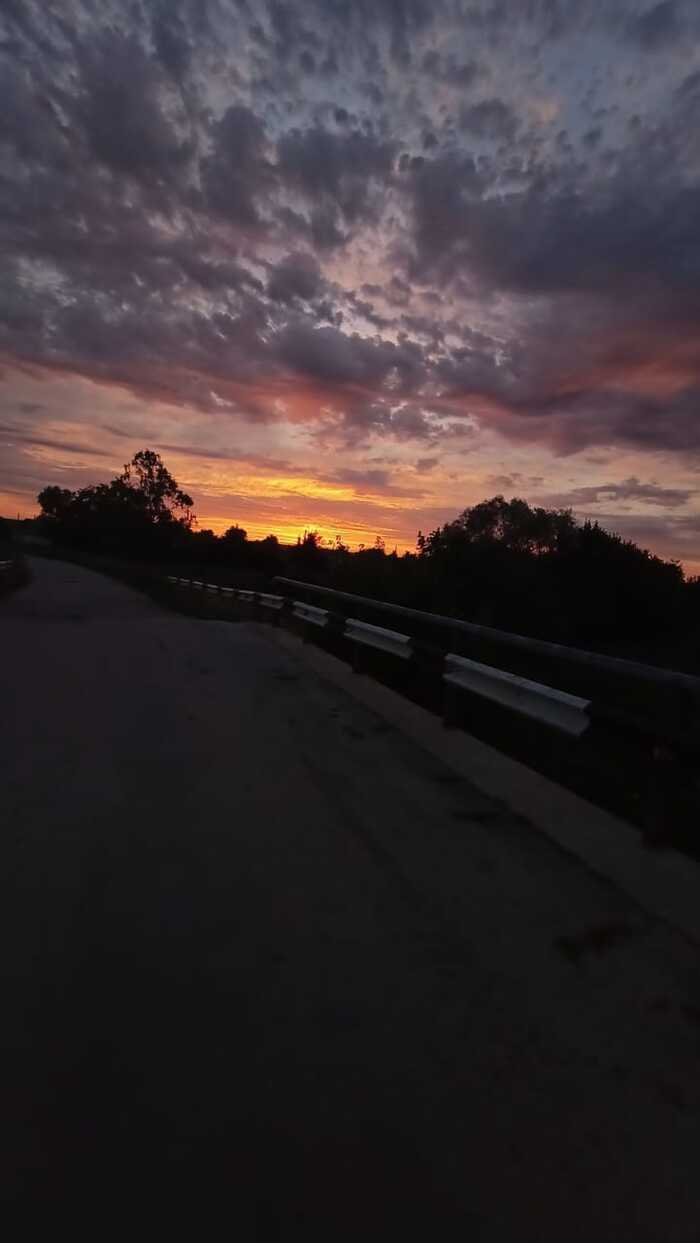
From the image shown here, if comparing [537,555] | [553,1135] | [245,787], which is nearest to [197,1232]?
[553,1135]

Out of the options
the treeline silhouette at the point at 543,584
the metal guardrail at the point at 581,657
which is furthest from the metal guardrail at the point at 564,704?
the treeline silhouette at the point at 543,584

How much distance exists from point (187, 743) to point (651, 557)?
25116mm

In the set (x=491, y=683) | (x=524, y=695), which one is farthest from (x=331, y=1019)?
(x=491, y=683)

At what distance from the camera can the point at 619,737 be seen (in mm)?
9203

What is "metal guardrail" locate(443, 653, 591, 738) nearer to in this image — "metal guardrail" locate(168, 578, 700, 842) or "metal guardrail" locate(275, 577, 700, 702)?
"metal guardrail" locate(168, 578, 700, 842)

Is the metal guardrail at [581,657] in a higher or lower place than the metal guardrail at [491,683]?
higher

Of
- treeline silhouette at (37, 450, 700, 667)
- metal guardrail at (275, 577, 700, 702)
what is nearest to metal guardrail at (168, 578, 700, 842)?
metal guardrail at (275, 577, 700, 702)

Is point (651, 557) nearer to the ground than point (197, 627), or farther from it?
farther from it

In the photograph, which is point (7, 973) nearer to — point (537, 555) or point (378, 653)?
point (378, 653)

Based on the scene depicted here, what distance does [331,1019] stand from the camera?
3582mm

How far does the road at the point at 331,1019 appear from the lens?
106 inches

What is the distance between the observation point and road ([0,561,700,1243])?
2.69 m

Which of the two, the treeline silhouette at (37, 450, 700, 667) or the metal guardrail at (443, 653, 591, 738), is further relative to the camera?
the treeline silhouette at (37, 450, 700, 667)

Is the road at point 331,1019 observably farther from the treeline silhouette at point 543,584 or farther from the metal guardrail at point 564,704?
the treeline silhouette at point 543,584
